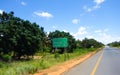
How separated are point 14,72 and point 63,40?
60.5 feet

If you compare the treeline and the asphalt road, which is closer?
the asphalt road

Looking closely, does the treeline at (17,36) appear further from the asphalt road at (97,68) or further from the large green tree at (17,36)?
the asphalt road at (97,68)

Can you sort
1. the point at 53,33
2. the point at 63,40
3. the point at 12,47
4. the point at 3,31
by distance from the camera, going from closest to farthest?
the point at 63,40
the point at 3,31
the point at 12,47
the point at 53,33

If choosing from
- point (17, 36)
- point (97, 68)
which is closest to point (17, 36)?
point (17, 36)

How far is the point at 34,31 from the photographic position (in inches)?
2295

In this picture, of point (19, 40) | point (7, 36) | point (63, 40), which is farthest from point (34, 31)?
point (63, 40)

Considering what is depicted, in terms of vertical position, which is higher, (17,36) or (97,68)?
(17,36)

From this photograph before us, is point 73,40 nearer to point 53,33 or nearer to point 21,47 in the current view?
point 53,33

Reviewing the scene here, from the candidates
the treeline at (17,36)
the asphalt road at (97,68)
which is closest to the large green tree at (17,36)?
the treeline at (17,36)

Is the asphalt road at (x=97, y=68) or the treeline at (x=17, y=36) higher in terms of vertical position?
the treeline at (x=17, y=36)

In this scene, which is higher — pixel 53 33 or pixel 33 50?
pixel 53 33

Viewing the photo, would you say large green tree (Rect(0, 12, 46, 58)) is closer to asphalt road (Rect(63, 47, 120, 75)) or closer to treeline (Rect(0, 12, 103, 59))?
treeline (Rect(0, 12, 103, 59))

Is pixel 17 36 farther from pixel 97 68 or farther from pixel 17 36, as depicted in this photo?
pixel 97 68

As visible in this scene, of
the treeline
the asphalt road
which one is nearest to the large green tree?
the treeline
